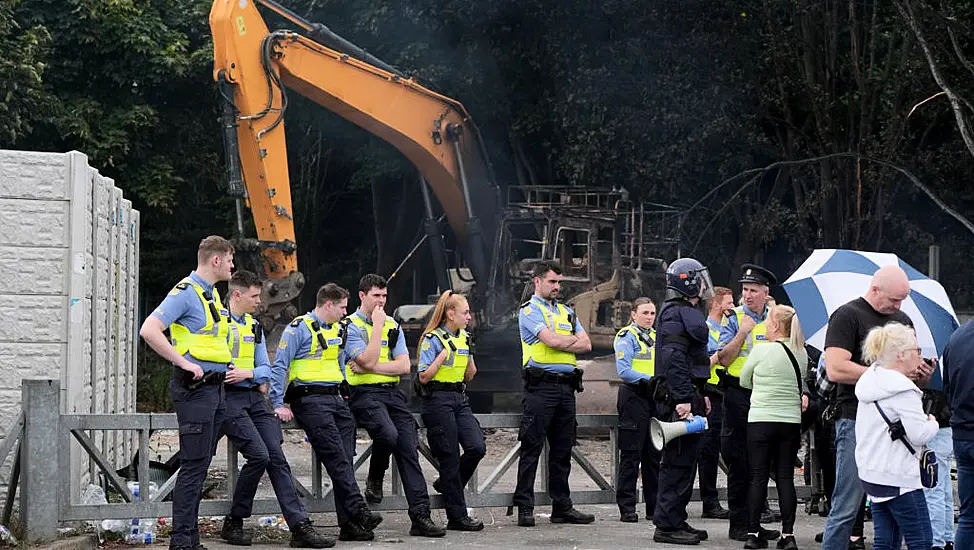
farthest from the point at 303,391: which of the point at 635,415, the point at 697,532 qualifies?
the point at 697,532

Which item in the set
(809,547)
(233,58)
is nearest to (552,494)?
(809,547)

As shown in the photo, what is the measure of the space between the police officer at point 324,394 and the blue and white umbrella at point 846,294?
3.30 m

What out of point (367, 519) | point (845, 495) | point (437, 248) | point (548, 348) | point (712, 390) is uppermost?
point (437, 248)

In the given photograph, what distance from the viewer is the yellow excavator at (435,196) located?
19312 mm

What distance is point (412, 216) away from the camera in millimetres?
31359

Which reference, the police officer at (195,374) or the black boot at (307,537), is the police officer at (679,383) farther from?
the police officer at (195,374)

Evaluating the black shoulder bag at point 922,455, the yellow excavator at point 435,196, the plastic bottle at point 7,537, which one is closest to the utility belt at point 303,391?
the plastic bottle at point 7,537

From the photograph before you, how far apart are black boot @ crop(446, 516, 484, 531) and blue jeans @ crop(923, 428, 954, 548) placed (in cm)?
347

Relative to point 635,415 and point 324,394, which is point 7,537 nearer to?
point 324,394

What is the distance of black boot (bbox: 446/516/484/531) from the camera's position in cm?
1120

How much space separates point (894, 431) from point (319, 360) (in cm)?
442

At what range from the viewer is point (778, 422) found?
10195mm

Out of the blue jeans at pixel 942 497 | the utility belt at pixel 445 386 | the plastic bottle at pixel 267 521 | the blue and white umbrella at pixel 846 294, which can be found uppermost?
the blue and white umbrella at pixel 846 294

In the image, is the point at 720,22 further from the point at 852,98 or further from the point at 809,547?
the point at 809,547
